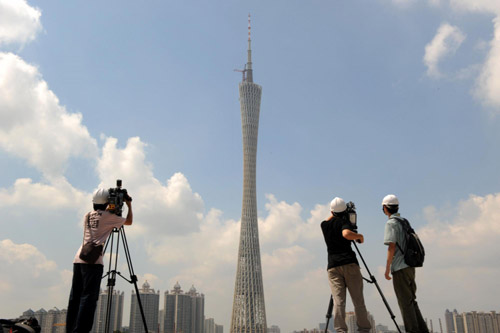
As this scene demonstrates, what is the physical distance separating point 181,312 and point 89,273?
257 feet

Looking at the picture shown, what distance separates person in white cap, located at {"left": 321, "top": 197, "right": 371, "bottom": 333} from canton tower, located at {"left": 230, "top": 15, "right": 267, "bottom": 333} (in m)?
37.8

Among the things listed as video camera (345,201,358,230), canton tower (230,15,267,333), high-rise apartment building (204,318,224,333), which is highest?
canton tower (230,15,267,333)

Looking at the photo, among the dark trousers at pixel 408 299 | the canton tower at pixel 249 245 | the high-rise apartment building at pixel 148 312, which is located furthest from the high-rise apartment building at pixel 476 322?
the dark trousers at pixel 408 299

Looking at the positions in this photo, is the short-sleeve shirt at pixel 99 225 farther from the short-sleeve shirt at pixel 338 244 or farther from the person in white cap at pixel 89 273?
the short-sleeve shirt at pixel 338 244

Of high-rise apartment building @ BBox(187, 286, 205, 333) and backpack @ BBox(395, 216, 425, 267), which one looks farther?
high-rise apartment building @ BBox(187, 286, 205, 333)

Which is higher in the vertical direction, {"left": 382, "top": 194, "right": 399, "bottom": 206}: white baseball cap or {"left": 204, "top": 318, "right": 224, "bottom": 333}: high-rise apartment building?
{"left": 382, "top": 194, "right": 399, "bottom": 206}: white baseball cap

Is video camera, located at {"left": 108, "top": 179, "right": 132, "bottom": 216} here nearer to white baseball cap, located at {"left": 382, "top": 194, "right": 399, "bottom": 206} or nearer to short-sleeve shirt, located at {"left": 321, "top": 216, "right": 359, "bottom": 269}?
short-sleeve shirt, located at {"left": 321, "top": 216, "right": 359, "bottom": 269}

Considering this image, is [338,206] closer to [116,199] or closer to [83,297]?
[116,199]

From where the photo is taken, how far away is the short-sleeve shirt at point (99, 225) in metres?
4.17

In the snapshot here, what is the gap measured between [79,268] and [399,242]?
9.86 ft

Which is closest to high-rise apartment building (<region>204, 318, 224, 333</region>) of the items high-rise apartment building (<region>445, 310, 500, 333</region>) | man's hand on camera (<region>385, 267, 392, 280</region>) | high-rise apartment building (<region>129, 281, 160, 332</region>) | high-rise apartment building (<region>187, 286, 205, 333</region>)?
high-rise apartment building (<region>187, 286, 205, 333</region>)

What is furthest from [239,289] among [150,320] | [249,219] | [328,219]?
[328,219]

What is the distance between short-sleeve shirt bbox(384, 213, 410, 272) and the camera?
4.35m

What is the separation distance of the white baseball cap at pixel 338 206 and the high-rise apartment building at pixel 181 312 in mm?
75960
